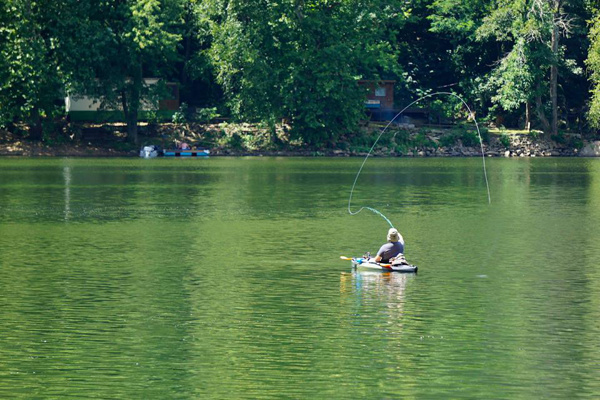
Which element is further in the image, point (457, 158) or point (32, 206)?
point (457, 158)

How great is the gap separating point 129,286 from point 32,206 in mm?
24531

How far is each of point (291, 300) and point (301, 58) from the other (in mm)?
81236

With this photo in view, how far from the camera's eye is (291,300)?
26.3m

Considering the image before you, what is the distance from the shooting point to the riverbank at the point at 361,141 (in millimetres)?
109750

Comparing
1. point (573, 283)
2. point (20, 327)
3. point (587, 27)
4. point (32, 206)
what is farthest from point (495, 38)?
point (20, 327)

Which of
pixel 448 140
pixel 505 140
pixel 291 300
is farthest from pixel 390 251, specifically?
pixel 505 140

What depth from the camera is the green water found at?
1881cm

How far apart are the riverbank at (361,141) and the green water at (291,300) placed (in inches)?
2104

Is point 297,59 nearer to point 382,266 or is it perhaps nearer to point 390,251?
point 390,251

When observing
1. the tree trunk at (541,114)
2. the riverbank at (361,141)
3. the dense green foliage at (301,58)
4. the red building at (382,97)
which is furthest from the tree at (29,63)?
the tree trunk at (541,114)

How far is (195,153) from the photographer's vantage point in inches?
4227

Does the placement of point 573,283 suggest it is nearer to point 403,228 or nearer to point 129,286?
point 129,286

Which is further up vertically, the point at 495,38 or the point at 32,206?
the point at 495,38

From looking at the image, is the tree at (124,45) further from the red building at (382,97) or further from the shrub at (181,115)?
the red building at (382,97)
